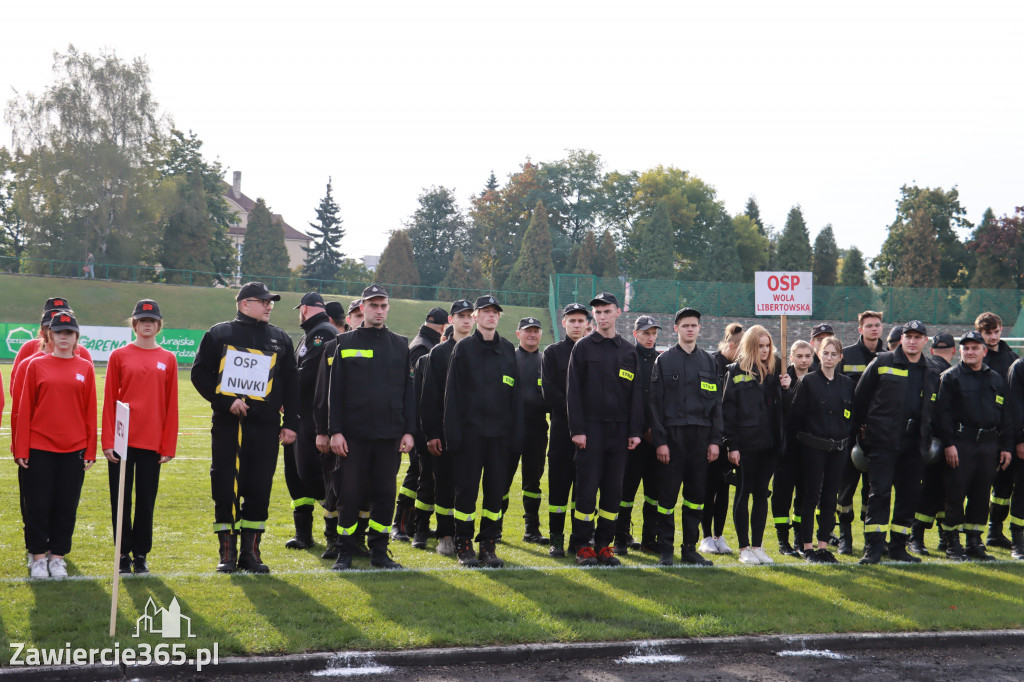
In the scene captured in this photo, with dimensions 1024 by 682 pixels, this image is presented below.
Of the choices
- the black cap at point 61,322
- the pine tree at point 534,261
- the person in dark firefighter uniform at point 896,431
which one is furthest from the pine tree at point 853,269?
the black cap at point 61,322

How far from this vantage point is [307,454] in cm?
816

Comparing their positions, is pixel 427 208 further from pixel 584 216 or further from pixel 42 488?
pixel 42 488

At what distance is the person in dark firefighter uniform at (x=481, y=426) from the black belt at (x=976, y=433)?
434cm

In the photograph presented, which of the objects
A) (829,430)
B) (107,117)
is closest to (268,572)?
(829,430)

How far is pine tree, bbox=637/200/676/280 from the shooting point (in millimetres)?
70250

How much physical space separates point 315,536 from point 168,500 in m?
2.57

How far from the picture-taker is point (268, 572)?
272 inches

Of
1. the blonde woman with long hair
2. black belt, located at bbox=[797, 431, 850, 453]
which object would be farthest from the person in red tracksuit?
black belt, located at bbox=[797, 431, 850, 453]

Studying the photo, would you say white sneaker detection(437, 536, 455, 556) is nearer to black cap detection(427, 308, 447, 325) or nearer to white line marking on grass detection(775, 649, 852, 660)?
black cap detection(427, 308, 447, 325)

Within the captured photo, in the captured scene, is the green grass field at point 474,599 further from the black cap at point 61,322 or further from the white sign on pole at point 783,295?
the white sign on pole at point 783,295

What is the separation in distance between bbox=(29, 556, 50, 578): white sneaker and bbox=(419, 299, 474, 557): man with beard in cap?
309 cm

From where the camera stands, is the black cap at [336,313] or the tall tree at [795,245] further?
the tall tree at [795,245]

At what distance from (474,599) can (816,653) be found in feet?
7.43

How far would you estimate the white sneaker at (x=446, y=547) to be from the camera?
8016 millimetres
